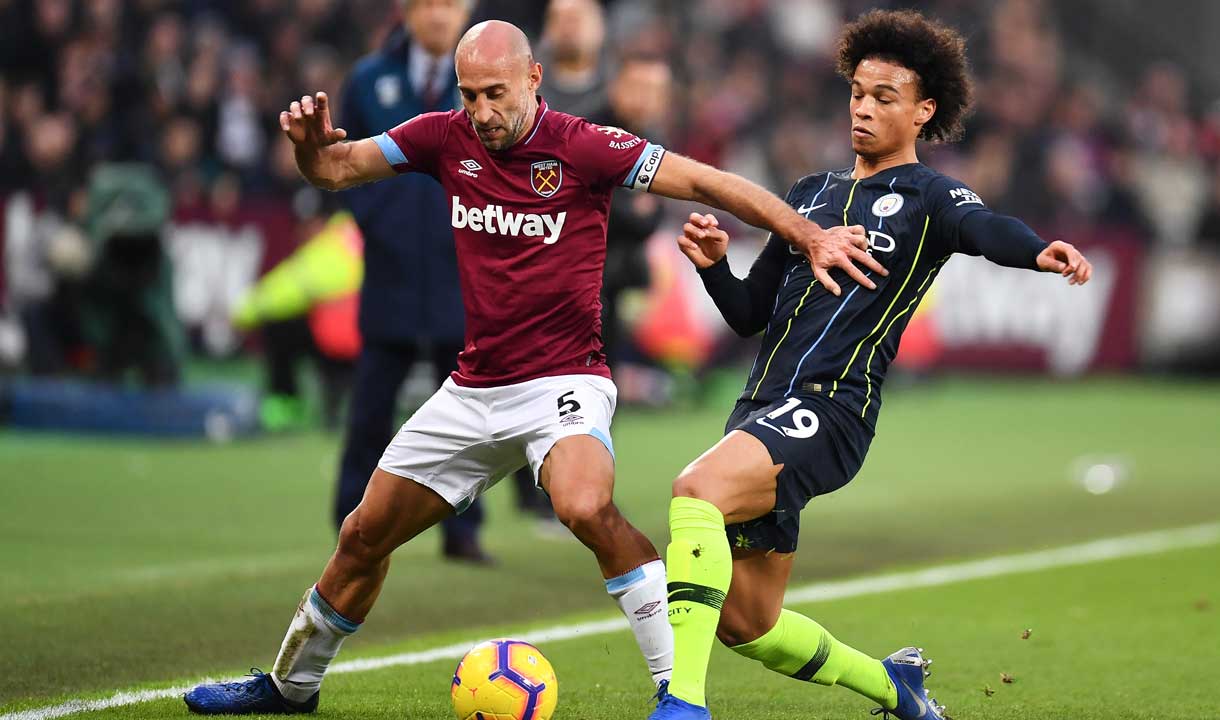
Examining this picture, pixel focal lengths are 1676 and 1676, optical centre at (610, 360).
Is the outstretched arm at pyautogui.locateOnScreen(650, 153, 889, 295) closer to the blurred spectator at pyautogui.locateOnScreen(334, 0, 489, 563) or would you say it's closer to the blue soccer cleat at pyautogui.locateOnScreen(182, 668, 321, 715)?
the blue soccer cleat at pyautogui.locateOnScreen(182, 668, 321, 715)

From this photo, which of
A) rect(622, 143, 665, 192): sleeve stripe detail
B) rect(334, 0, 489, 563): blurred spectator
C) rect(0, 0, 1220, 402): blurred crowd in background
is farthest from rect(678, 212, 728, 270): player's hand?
rect(0, 0, 1220, 402): blurred crowd in background

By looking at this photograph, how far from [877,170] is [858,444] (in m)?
0.92

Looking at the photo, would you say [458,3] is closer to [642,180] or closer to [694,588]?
[642,180]

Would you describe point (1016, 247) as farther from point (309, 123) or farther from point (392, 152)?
point (309, 123)

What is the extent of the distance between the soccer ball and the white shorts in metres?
0.52

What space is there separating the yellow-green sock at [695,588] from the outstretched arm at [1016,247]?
1108mm

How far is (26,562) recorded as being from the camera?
315 inches

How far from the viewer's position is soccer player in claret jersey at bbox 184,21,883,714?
507 cm

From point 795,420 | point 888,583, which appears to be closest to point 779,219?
point 795,420

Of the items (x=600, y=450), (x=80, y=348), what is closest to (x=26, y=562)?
(x=600, y=450)

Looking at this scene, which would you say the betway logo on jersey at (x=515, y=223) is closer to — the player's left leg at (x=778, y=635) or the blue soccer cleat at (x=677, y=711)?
the player's left leg at (x=778, y=635)

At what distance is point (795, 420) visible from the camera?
195 inches

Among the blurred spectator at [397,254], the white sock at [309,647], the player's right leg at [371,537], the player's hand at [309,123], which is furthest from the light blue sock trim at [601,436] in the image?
the blurred spectator at [397,254]

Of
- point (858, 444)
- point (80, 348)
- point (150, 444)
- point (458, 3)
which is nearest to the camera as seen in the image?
point (858, 444)
